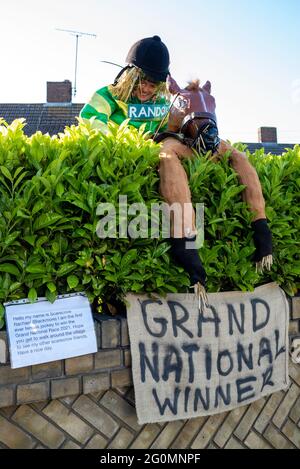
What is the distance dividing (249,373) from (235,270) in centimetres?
62

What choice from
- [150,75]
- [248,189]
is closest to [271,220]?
[248,189]

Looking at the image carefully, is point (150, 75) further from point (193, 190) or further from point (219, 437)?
point (219, 437)

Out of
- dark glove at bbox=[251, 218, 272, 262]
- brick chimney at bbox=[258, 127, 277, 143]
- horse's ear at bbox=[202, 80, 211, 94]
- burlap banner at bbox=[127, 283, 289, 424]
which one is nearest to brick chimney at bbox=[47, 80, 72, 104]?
brick chimney at bbox=[258, 127, 277, 143]

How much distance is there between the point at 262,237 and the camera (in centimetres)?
275

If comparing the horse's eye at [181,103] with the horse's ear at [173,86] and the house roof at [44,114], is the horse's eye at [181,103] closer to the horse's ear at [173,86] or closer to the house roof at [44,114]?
the horse's ear at [173,86]

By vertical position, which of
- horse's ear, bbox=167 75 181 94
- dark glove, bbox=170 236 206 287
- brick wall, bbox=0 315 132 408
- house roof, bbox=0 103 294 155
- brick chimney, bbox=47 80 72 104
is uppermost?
brick chimney, bbox=47 80 72 104

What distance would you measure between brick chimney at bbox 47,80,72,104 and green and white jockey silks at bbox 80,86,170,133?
53.7 ft

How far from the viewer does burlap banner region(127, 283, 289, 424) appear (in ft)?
8.06

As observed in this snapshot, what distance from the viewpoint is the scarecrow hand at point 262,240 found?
9.05 feet

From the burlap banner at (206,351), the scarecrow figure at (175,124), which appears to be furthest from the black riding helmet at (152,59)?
the burlap banner at (206,351)

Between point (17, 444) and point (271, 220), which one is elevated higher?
point (271, 220)

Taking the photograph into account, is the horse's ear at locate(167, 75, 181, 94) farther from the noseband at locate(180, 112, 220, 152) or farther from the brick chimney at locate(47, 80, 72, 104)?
the brick chimney at locate(47, 80, 72, 104)

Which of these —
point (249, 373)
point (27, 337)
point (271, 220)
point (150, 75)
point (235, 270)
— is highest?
point (150, 75)

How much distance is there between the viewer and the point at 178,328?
8.45 feet
